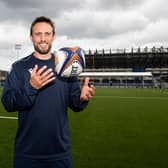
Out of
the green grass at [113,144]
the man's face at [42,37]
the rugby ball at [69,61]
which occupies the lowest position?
the green grass at [113,144]

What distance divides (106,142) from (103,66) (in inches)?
3357

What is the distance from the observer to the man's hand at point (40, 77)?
9.04 ft

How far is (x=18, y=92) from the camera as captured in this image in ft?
9.18

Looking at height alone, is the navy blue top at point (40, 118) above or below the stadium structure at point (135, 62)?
below

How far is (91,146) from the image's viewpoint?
7594 mm

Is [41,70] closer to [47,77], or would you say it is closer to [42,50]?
[47,77]

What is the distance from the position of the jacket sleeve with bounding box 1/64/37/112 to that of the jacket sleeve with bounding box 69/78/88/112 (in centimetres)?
48

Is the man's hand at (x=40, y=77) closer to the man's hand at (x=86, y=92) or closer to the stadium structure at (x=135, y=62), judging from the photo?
the man's hand at (x=86, y=92)

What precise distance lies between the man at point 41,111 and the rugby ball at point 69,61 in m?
0.07

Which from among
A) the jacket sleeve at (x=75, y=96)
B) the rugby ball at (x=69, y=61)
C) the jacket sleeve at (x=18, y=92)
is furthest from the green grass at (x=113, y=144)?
the jacket sleeve at (x=18, y=92)

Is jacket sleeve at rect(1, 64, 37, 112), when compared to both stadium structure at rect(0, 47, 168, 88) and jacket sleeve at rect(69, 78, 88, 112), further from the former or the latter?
stadium structure at rect(0, 47, 168, 88)

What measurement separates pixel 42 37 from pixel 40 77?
0.42 metres

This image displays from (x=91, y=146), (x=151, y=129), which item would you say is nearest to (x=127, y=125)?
(x=151, y=129)

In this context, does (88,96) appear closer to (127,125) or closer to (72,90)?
(72,90)
